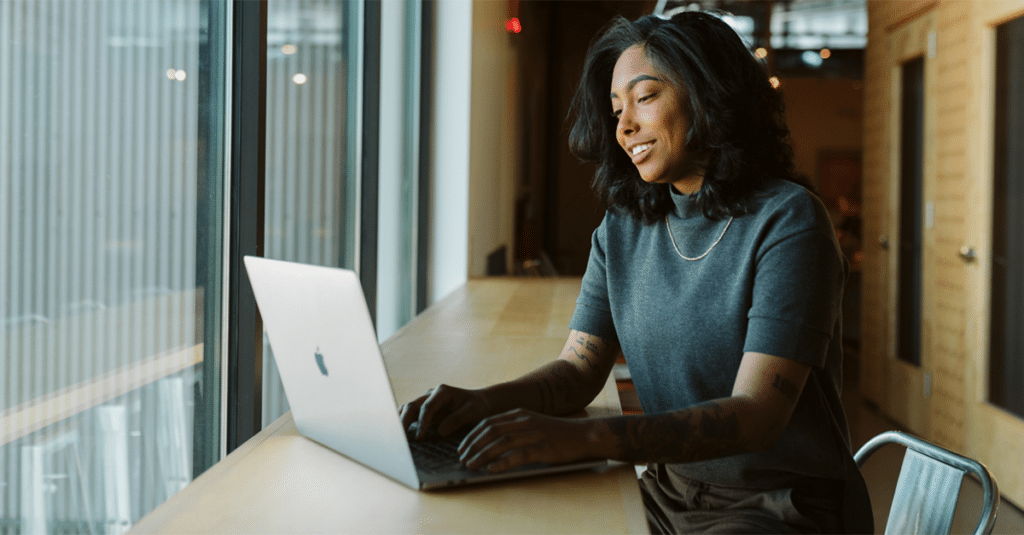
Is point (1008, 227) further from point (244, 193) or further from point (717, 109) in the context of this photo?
point (244, 193)

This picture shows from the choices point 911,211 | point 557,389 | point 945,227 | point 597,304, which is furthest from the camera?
point 911,211

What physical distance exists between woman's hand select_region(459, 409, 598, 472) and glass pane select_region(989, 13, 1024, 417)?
109 inches

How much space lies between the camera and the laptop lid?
0.84 meters

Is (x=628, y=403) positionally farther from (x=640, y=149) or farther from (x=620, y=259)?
(x=640, y=149)

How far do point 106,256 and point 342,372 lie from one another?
1.56ft

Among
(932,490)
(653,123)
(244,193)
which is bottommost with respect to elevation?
(932,490)

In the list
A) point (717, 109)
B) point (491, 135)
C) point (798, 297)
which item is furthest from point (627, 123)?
point (491, 135)

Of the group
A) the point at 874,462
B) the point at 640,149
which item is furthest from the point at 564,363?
the point at 874,462

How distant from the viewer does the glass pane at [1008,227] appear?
304cm

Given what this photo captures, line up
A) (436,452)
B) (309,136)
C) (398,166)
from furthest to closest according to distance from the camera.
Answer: (398,166), (309,136), (436,452)

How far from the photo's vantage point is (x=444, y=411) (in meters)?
1.09

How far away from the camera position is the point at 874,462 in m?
3.58

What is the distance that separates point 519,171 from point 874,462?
2.58m

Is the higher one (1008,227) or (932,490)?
(1008,227)
